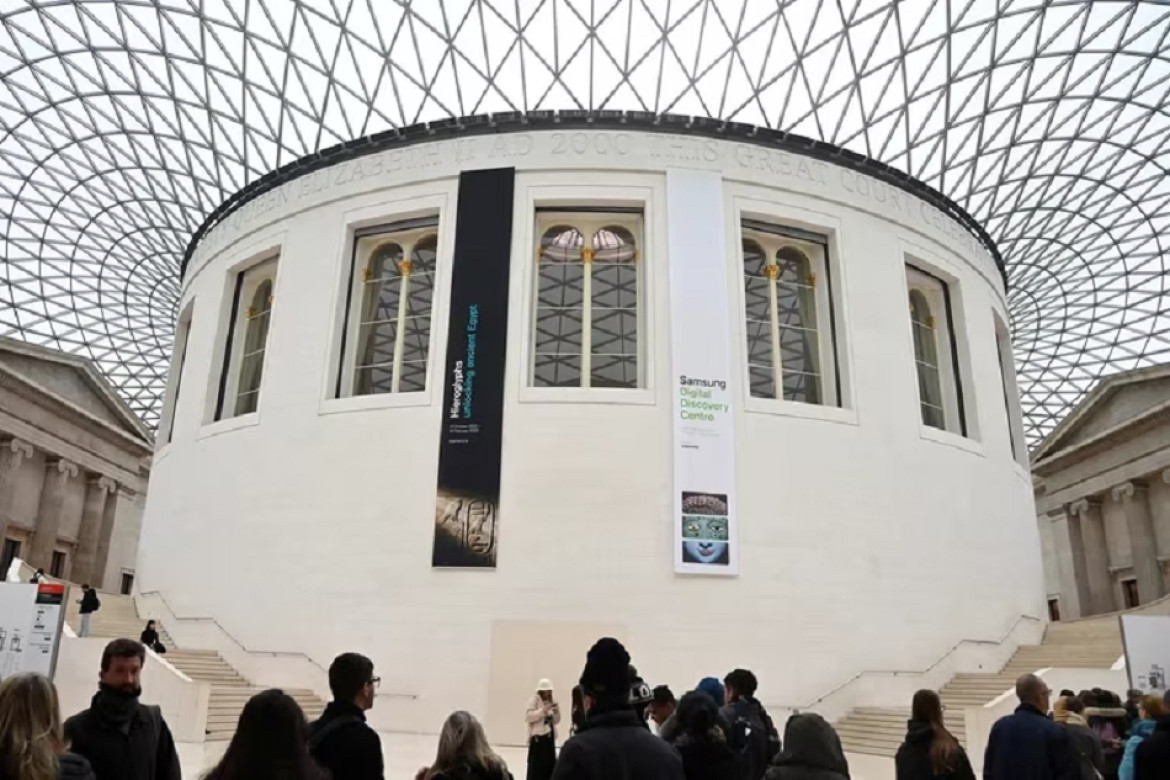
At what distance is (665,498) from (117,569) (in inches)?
1619

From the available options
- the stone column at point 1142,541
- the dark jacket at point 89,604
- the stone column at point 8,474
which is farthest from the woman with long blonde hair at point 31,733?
the stone column at point 1142,541

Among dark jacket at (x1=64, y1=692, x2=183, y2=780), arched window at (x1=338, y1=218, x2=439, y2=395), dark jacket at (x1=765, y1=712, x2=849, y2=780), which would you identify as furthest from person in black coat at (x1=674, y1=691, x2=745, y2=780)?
arched window at (x1=338, y1=218, x2=439, y2=395)

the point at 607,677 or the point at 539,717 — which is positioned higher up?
the point at 607,677

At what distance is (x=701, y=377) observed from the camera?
69.9 ft

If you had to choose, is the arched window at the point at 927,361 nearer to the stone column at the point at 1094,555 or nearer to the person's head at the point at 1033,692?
the person's head at the point at 1033,692

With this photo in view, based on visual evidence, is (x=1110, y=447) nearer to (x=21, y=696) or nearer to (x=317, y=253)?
(x=317, y=253)

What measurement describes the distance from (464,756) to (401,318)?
65.0ft

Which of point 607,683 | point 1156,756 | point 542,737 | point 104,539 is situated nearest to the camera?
point 607,683

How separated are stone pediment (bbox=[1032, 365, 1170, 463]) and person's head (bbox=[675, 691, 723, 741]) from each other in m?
42.2

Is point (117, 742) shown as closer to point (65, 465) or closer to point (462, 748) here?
point (462, 748)

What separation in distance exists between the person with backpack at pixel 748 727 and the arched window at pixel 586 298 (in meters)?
14.2

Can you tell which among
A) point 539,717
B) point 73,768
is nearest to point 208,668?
point 539,717

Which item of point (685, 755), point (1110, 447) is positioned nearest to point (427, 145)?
point (685, 755)

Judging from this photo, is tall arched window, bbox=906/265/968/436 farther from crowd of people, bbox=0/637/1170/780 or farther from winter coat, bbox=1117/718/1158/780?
crowd of people, bbox=0/637/1170/780
